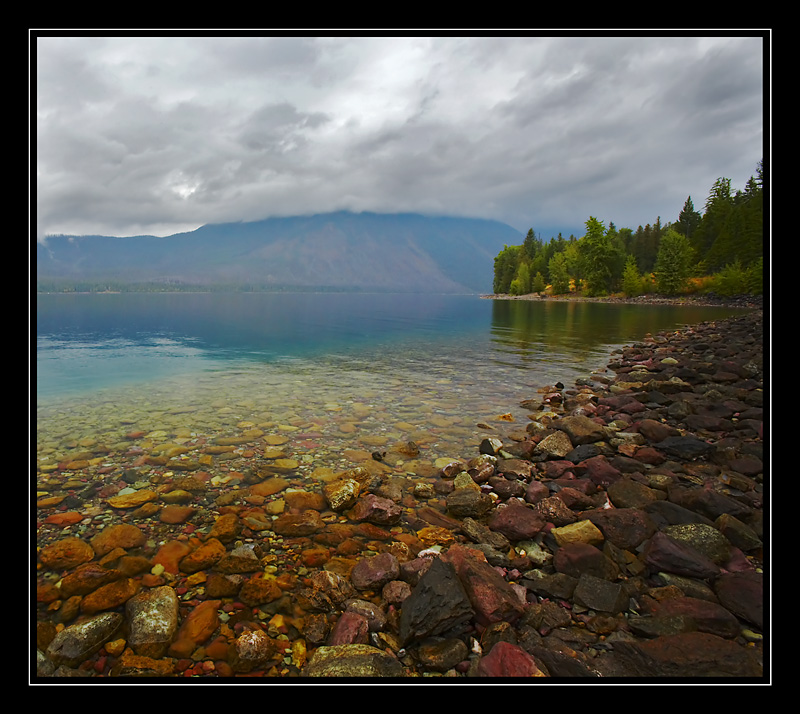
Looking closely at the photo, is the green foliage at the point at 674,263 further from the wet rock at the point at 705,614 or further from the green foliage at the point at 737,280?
the wet rock at the point at 705,614

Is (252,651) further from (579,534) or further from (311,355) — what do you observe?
(311,355)

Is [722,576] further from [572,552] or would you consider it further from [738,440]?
[738,440]

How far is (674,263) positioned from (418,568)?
5418 inches

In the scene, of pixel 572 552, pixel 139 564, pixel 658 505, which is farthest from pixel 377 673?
pixel 658 505

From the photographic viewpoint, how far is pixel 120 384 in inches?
758

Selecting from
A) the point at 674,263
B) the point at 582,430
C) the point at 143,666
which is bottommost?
the point at 143,666

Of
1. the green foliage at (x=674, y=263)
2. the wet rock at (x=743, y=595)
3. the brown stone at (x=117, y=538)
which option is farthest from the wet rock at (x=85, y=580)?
the green foliage at (x=674, y=263)

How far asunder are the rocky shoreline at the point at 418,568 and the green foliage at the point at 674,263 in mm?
128817

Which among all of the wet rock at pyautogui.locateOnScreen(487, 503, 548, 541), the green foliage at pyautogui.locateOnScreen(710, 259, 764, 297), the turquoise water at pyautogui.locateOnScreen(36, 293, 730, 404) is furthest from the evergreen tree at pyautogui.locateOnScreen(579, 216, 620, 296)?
the wet rock at pyautogui.locateOnScreen(487, 503, 548, 541)

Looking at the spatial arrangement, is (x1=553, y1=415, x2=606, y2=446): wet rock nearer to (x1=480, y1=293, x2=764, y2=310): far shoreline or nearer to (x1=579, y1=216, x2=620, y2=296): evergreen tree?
(x1=480, y1=293, x2=764, y2=310): far shoreline

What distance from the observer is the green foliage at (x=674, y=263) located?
11150 cm

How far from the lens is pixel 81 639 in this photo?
13.9ft

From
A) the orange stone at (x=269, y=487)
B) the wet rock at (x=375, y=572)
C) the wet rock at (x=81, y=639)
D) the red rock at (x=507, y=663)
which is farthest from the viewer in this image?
the orange stone at (x=269, y=487)

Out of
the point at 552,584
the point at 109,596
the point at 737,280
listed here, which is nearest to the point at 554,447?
the point at 552,584
